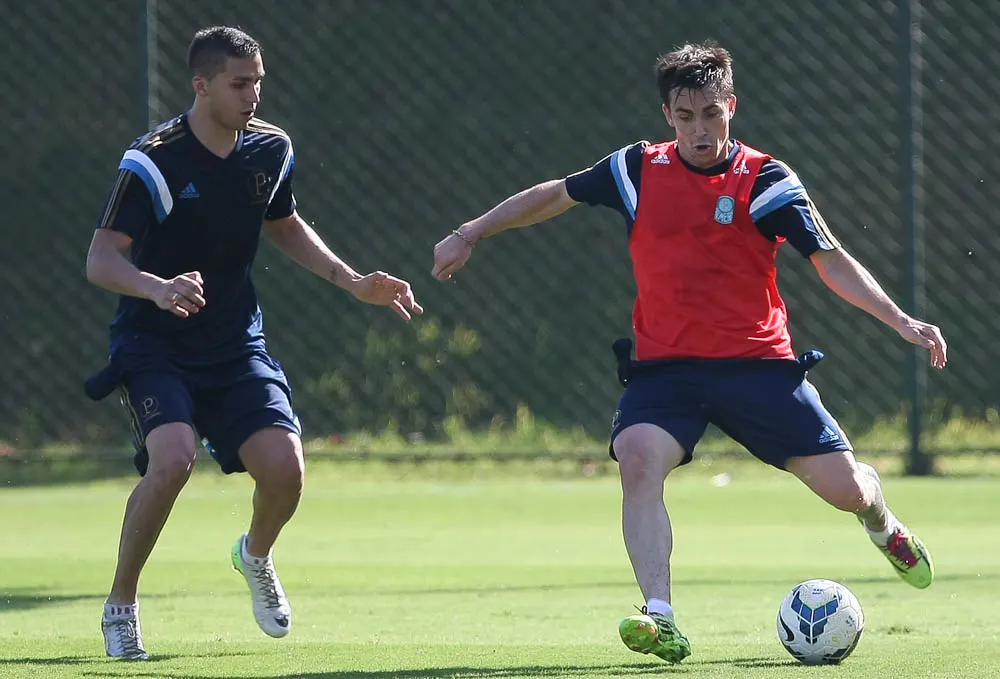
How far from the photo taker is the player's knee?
183 inches

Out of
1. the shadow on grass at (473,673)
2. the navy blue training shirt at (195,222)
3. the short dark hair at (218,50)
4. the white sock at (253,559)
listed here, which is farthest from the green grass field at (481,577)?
the short dark hair at (218,50)

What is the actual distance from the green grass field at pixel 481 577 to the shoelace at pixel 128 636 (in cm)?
8

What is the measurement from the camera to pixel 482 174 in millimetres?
9773

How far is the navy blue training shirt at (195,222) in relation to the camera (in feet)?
15.9

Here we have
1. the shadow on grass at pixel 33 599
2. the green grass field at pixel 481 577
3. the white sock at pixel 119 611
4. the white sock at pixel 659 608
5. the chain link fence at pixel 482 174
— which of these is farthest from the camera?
the chain link fence at pixel 482 174

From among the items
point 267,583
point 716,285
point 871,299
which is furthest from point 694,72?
point 267,583

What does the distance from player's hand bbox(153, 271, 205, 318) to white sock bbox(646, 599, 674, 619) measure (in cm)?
135

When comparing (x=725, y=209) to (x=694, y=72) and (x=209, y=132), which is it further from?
(x=209, y=132)

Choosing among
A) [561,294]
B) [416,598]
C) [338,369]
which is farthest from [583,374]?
[416,598]

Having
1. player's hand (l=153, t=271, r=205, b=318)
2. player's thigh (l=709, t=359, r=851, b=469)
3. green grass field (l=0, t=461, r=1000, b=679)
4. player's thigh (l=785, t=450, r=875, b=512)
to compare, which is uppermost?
player's hand (l=153, t=271, r=205, b=318)

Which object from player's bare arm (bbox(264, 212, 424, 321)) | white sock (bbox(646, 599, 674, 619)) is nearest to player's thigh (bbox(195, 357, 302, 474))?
player's bare arm (bbox(264, 212, 424, 321))

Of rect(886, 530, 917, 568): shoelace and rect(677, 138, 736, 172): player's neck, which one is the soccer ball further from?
rect(677, 138, 736, 172): player's neck

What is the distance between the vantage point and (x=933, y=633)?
4828 mm

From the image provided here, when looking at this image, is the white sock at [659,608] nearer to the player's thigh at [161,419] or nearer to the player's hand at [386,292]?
the player's hand at [386,292]
